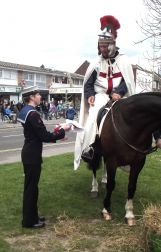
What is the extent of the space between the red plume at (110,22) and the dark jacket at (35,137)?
2.21m

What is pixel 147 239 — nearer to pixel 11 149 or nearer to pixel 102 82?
pixel 102 82

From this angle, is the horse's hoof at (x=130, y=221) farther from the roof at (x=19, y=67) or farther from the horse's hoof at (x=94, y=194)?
the roof at (x=19, y=67)

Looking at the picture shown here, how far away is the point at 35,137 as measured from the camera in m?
6.00

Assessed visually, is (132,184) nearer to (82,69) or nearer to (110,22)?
(110,22)

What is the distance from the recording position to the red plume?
23.8 ft

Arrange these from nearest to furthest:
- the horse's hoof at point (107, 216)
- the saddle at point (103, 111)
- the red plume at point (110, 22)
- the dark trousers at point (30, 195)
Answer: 1. the dark trousers at point (30, 195)
2. the horse's hoof at point (107, 216)
3. the saddle at point (103, 111)
4. the red plume at point (110, 22)

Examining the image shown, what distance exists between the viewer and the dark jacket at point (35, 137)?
5864mm

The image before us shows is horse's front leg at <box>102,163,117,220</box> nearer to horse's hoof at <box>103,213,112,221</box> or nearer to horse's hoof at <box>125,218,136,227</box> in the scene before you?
horse's hoof at <box>103,213,112,221</box>

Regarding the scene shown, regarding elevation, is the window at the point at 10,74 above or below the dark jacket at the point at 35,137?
above

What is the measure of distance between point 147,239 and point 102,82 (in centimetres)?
326

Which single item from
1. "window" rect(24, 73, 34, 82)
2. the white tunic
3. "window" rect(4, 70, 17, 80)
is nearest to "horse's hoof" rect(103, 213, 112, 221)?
the white tunic

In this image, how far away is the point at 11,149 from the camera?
54.7ft

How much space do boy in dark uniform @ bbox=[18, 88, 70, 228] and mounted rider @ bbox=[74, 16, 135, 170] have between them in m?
1.15

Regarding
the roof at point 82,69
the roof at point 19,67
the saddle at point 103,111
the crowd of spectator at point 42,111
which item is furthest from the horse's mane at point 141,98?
the roof at point 82,69
